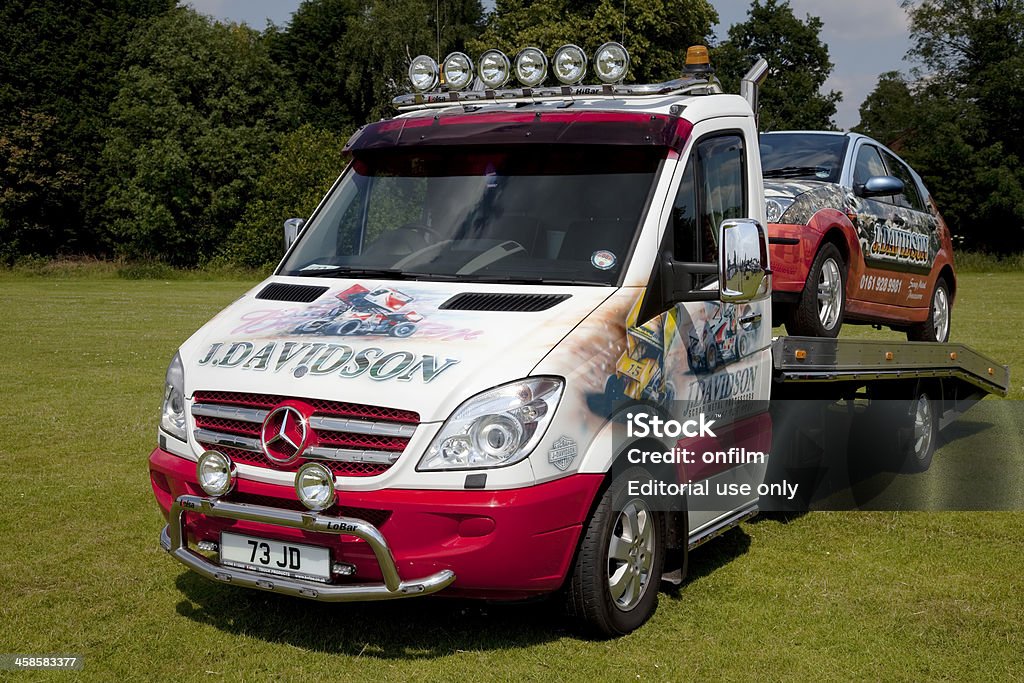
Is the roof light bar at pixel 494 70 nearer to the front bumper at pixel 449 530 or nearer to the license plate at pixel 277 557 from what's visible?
the front bumper at pixel 449 530

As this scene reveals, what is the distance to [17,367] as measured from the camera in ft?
49.8

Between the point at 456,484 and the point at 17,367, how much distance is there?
1231 centimetres

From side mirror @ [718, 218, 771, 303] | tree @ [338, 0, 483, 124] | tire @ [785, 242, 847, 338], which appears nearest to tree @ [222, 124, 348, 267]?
tree @ [338, 0, 483, 124]

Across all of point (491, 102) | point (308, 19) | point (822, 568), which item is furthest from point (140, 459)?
point (308, 19)

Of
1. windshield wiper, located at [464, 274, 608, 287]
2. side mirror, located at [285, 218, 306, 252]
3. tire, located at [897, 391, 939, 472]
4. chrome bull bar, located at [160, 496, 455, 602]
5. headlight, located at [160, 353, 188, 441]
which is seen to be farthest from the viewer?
tire, located at [897, 391, 939, 472]

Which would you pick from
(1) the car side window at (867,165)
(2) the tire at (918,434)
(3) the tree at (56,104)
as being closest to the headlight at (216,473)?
(1) the car side window at (867,165)

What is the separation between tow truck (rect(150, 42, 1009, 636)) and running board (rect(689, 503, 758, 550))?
0.02 meters

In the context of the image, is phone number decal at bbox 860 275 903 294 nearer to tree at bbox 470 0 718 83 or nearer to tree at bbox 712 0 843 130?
tree at bbox 470 0 718 83

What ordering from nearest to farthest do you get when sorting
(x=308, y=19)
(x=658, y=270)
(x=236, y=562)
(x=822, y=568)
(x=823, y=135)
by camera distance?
(x=236, y=562) → (x=658, y=270) → (x=822, y=568) → (x=823, y=135) → (x=308, y=19)

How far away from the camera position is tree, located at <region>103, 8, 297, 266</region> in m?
57.1

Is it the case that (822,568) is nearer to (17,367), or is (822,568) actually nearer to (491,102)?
(491,102)

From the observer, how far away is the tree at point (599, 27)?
1855 inches

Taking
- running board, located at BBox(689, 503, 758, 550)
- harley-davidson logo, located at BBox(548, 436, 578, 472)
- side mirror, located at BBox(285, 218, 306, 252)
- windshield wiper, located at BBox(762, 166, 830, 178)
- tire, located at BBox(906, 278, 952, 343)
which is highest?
windshield wiper, located at BBox(762, 166, 830, 178)

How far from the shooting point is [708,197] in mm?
6055
